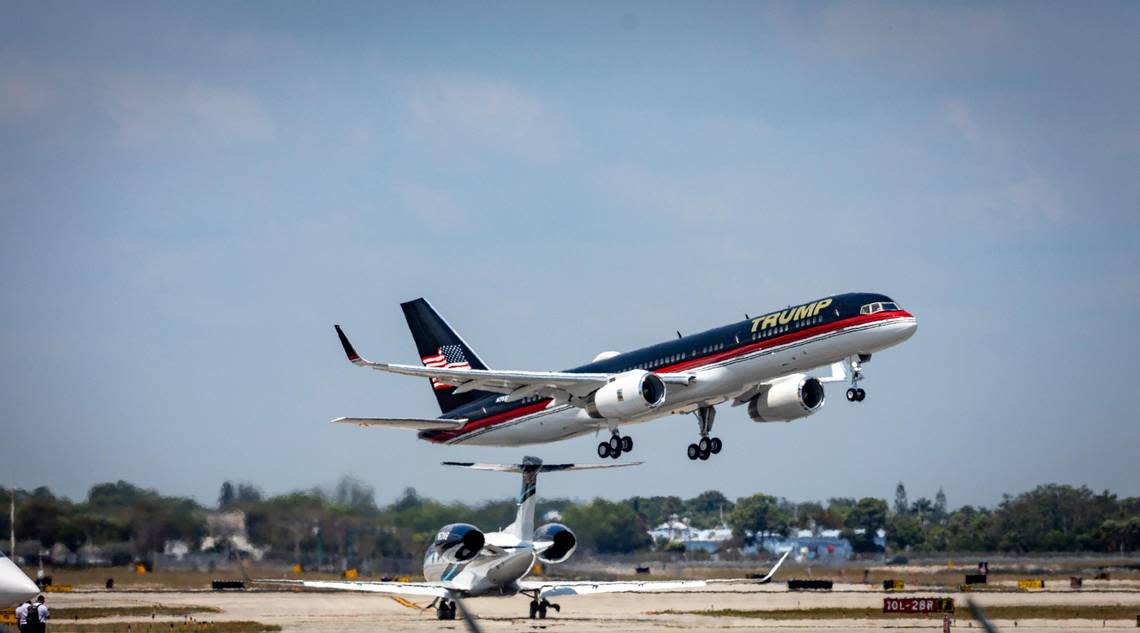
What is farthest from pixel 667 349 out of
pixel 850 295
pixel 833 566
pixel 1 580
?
pixel 833 566

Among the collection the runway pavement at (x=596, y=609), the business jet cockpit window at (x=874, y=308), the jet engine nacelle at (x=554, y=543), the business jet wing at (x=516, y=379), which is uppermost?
the business jet cockpit window at (x=874, y=308)

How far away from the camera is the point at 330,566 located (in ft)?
262

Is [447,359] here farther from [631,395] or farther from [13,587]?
[13,587]

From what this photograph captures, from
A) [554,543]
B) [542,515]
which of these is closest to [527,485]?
[554,543]

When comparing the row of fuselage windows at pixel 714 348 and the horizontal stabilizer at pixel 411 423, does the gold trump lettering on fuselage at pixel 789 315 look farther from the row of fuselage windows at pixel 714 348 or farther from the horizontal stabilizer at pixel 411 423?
the horizontal stabilizer at pixel 411 423

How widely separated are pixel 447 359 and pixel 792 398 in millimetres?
19921

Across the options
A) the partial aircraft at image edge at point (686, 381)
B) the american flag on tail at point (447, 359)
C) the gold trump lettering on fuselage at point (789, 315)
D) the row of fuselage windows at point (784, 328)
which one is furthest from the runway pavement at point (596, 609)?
the gold trump lettering on fuselage at point (789, 315)

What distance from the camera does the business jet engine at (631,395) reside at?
53562 mm

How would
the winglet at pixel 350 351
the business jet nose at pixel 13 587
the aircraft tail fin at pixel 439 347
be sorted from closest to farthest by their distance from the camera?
1. the business jet nose at pixel 13 587
2. the winglet at pixel 350 351
3. the aircraft tail fin at pixel 439 347

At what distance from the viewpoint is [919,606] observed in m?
53.2

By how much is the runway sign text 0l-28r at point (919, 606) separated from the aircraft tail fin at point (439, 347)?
22222mm

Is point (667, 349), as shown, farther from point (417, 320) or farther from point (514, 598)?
point (417, 320)

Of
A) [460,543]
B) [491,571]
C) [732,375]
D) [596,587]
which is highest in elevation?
[732,375]

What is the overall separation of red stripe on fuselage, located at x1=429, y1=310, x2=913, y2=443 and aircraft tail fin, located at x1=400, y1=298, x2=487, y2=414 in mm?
5215
